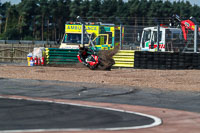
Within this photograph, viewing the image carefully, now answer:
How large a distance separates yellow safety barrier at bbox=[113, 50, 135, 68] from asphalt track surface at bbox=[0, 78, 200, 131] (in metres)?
9.17

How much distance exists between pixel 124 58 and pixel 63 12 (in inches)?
3387

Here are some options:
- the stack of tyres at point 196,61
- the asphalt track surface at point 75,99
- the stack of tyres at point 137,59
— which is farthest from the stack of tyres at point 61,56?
the asphalt track surface at point 75,99

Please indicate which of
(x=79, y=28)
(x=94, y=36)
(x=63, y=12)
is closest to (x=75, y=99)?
(x=94, y=36)

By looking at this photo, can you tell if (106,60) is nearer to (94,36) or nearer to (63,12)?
(94,36)

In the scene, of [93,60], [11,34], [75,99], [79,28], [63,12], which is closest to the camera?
[75,99]

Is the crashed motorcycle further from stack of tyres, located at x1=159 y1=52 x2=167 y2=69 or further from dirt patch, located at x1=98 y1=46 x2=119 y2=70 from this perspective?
stack of tyres, located at x1=159 y1=52 x2=167 y2=69

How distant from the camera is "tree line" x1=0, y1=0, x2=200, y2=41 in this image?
100m

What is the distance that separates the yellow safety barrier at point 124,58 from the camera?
2389 cm

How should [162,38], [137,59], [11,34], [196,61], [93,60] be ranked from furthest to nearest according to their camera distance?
[11,34], [162,38], [137,59], [196,61], [93,60]

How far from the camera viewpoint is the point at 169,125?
7730 millimetres

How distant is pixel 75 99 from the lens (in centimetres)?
1155

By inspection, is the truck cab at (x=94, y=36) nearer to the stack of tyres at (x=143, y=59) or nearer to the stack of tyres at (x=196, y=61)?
the stack of tyres at (x=143, y=59)

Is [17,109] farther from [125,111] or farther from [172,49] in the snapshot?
[172,49]

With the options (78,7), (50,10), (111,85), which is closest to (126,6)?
(78,7)
